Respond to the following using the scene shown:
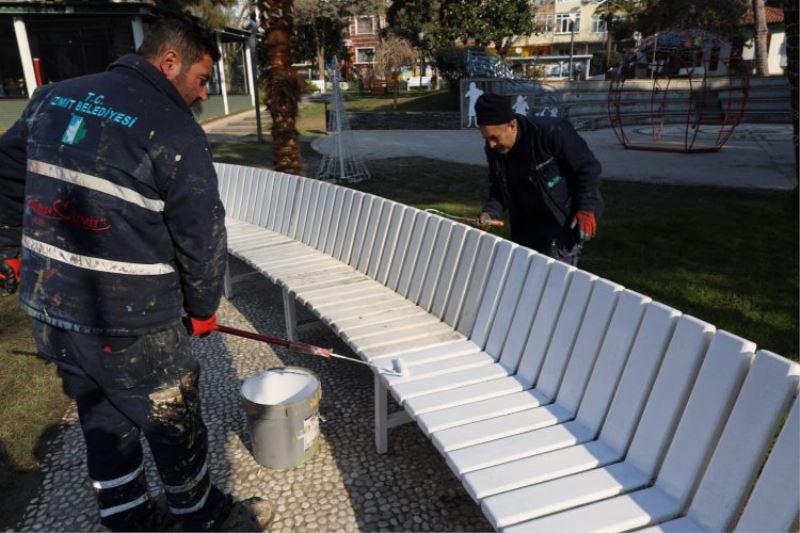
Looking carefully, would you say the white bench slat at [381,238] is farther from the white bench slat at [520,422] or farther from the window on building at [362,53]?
the window on building at [362,53]

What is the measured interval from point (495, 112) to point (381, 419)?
1848 millimetres

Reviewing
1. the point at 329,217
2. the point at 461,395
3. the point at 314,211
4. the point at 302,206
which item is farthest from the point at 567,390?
the point at 302,206

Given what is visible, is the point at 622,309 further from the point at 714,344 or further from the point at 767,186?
the point at 767,186

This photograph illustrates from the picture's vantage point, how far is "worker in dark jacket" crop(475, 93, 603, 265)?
333 centimetres

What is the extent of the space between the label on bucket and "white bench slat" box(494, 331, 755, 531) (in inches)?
50.6

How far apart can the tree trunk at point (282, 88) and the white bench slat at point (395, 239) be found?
488 centimetres

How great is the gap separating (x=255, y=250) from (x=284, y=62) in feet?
14.2

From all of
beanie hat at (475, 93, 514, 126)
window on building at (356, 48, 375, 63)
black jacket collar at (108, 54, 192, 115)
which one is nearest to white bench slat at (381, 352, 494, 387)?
beanie hat at (475, 93, 514, 126)

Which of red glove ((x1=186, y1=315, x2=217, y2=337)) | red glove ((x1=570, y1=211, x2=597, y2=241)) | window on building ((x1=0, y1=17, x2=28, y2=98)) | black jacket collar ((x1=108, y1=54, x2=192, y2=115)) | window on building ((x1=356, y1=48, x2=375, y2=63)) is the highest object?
window on building ((x1=356, y1=48, x2=375, y2=63))

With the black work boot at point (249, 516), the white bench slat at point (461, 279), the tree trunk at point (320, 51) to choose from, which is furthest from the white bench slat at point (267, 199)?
the tree trunk at point (320, 51)

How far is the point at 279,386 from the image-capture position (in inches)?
123

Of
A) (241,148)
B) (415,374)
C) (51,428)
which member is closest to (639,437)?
(415,374)

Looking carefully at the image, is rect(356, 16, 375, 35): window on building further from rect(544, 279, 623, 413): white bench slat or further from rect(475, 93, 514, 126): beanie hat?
rect(544, 279, 623, 413): white bench slat

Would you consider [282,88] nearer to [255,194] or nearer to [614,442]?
[255,194]
